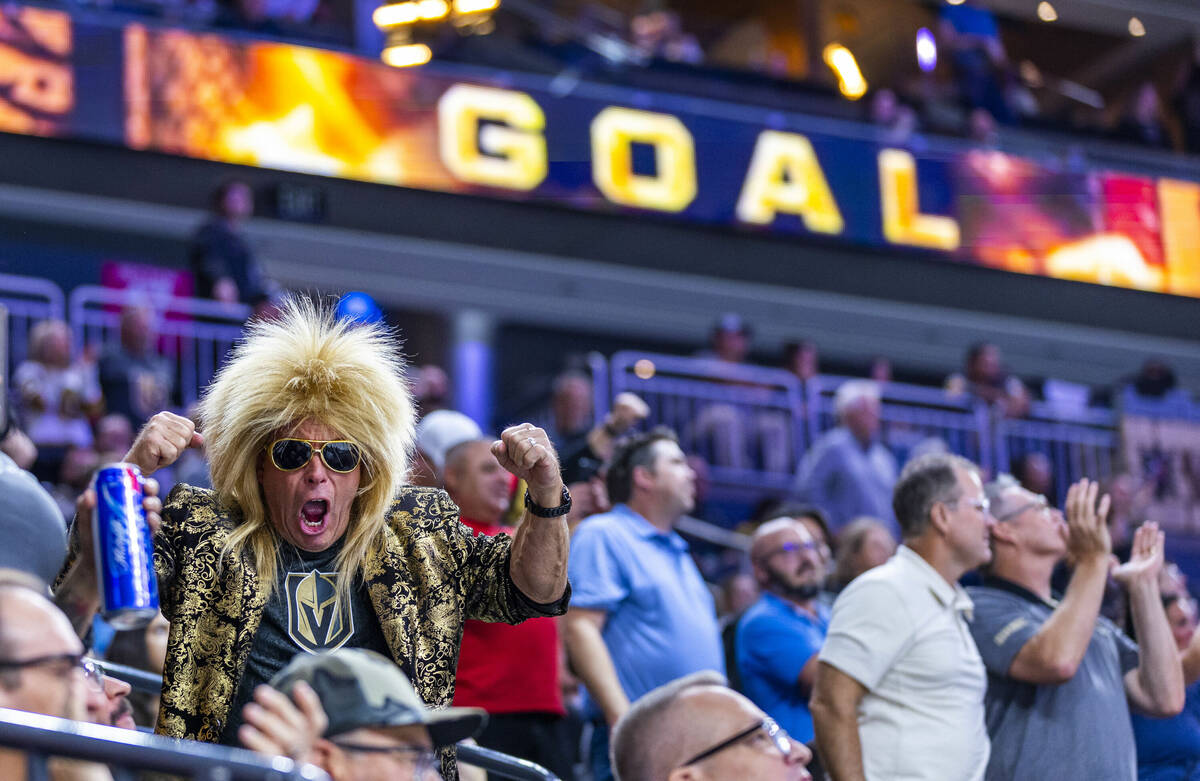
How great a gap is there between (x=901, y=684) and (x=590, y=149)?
9787 mm

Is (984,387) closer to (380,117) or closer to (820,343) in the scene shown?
(820,343)

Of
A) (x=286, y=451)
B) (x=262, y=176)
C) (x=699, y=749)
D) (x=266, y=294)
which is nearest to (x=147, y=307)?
(x=266, y=294)

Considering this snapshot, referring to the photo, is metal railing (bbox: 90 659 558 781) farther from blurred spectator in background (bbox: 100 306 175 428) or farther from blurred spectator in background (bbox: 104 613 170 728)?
blurred spectator in background (bbox: 100 306 175 428)

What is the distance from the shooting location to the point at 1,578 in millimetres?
2605

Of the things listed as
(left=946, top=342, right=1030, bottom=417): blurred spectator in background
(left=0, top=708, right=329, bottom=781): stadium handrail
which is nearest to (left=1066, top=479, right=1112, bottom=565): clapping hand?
(left=0, top=708, right=329, bottom=781): stadium handrail

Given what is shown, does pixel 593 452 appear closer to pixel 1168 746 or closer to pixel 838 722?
pixel 838 722

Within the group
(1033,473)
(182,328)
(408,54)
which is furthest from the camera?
(408,54)

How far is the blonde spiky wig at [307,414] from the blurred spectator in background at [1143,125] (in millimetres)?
15164

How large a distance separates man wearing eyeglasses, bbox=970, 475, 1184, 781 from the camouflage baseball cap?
2549mm

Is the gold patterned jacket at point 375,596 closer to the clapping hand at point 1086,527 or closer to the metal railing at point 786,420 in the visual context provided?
the clapping hand at point 1086,527

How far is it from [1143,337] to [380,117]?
8.18 m

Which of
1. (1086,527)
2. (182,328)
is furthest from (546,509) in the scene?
(182,328)

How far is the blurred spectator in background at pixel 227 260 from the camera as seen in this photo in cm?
1059

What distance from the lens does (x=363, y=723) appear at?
241 cm
